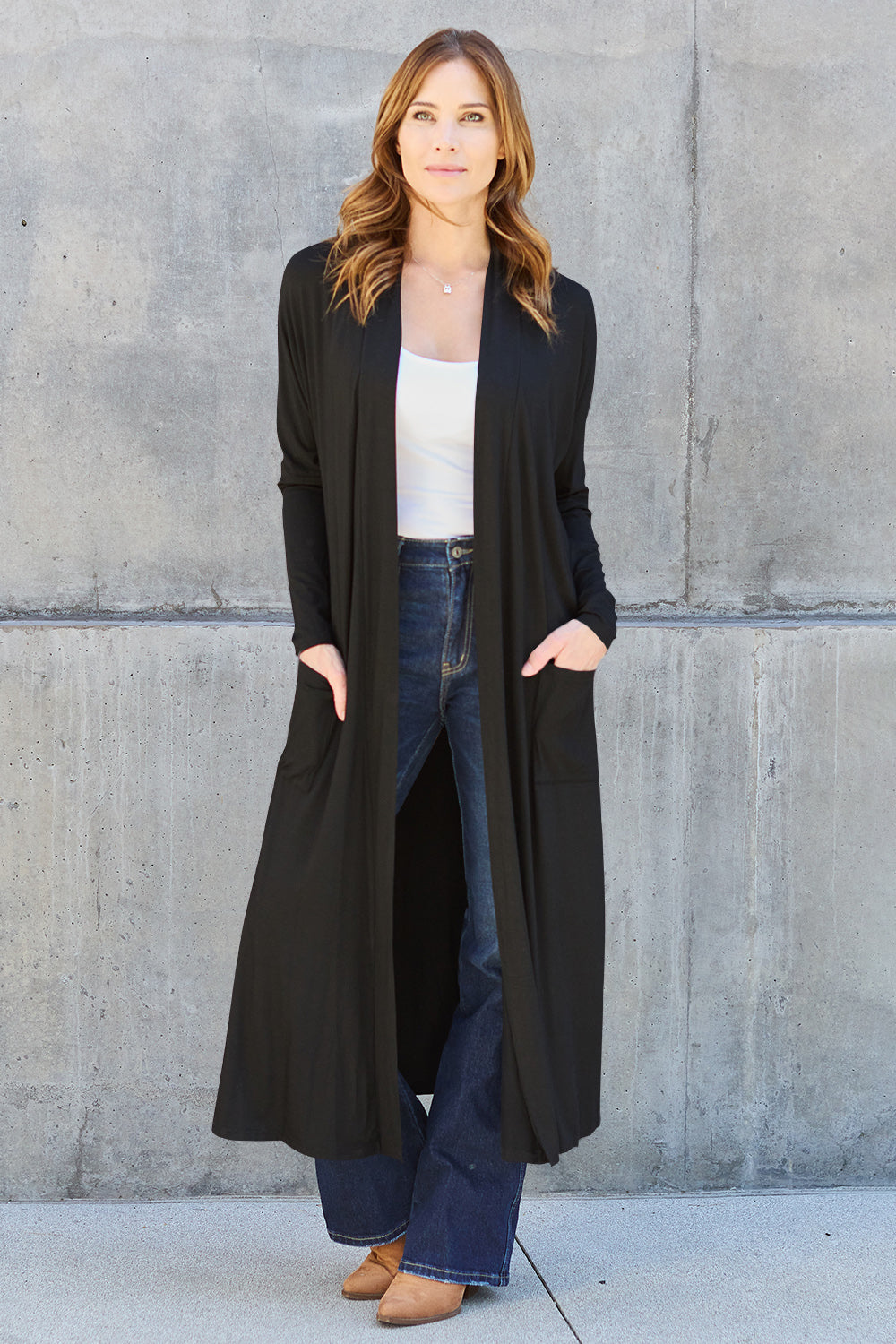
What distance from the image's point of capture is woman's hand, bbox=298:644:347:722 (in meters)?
2.34

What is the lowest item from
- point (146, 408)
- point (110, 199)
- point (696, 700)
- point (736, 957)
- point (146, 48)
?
point (736, 957)

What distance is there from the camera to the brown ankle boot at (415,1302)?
7.86 feet

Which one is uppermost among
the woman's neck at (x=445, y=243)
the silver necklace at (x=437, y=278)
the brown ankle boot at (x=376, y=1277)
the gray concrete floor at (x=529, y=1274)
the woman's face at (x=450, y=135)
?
the woman's face at (x=450, y=135)

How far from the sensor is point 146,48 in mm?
3084

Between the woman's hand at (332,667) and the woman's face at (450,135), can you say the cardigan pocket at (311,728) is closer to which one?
the woman's hand at (332,667)

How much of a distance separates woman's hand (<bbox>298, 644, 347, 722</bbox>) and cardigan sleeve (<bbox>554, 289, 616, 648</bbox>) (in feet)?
1.43

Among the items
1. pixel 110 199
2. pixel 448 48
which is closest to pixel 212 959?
pixel 110 199

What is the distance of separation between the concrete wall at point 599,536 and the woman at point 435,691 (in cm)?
74

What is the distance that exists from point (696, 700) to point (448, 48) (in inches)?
61.4

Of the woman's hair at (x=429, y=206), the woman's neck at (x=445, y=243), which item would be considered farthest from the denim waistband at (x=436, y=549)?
the woman's neck at (x=445, y=243)

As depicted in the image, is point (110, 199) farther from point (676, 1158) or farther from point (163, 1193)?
point (676, 1158)

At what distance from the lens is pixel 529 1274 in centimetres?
269

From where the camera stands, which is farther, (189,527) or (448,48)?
(189,527)

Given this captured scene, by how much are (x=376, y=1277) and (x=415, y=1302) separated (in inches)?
6.6
